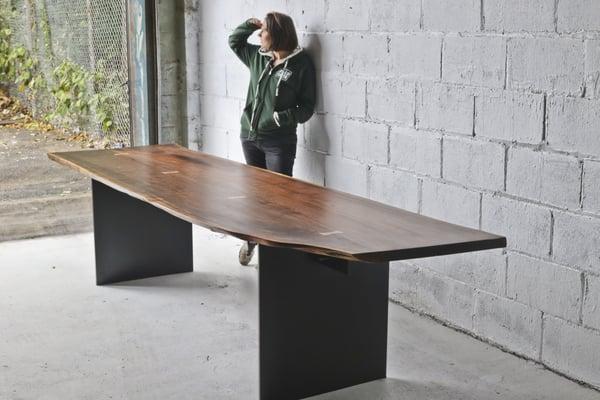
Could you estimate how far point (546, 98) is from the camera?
Answer: 134 inches

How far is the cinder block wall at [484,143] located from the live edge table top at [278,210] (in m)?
0.64

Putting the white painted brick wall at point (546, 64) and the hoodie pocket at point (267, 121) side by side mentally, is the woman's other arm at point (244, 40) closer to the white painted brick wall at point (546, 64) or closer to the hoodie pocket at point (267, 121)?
the hoodie pocket at point (267, 121)

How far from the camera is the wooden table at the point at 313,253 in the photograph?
2.79 m

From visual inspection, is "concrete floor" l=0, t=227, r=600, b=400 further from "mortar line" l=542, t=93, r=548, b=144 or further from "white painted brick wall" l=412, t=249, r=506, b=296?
"mortar line" l=542, t=93, r=548, b=144

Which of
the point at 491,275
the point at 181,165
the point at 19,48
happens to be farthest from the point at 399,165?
the point at 19,48

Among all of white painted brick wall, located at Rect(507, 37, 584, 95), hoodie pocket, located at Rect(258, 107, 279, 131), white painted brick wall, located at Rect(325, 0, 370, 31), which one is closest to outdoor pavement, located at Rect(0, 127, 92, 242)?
hoodie pocket, located at Rect(258, 107, 279, 131)

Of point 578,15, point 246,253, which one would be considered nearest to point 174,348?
point 246,253

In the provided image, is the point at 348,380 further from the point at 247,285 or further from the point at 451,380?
the point at 247,285

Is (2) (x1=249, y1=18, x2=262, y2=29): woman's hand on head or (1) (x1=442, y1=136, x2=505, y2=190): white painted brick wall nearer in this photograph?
(1) (x1=442, y1=136, x2=505, y2=190): white painted brick wall

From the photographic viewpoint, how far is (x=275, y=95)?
4.94m

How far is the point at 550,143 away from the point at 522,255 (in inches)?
19.1

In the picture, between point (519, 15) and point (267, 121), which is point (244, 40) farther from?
point (519, 15)

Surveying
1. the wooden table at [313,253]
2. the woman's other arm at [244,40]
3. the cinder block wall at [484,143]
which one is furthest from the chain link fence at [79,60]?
the wooden table at [313,253]

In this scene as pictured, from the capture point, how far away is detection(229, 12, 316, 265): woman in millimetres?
4863
